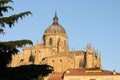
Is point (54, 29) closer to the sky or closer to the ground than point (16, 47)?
closer to the sky

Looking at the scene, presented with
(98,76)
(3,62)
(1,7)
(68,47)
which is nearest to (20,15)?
(1,7)

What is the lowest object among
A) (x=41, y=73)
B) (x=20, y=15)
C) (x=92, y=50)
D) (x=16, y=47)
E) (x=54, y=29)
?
(x=41, y=73)

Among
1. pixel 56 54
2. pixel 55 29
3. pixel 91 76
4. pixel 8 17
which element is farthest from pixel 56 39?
pixel 8 17

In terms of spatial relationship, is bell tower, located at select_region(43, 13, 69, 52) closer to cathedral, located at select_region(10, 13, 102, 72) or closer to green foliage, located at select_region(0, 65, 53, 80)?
cathedral, located at select_region(10, 13, 102, 72)

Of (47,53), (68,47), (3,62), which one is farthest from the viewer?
(68,47)

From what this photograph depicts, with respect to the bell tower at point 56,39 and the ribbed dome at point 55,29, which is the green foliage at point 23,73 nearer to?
the bell tower at point 56,39

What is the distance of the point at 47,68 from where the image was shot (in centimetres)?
1315

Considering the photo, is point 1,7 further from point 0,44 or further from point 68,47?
point 68,47

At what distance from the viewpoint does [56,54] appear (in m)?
76.8

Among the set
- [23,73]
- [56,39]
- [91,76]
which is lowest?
[23,73]

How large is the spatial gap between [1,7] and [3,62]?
199 centimetres

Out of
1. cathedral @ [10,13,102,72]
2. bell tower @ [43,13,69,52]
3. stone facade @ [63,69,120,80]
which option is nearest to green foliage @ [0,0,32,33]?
stone facade @ [63,69,120,80]

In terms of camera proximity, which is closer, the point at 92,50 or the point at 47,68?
the point at 47,68

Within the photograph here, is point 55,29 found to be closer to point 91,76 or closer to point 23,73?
point 91,76
